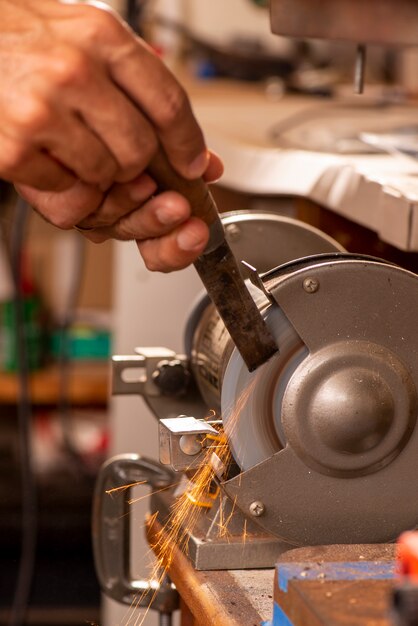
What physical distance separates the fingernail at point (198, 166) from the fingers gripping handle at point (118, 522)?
0.37 meters

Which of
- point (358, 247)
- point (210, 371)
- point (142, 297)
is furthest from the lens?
point (142, 297)

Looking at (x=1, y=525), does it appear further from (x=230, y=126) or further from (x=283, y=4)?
(x=283, y=4)

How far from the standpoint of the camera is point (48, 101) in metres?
0.68

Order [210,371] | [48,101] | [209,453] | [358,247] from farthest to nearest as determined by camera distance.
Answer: [358,247]
[210,371]
[209,453]
[48,101]

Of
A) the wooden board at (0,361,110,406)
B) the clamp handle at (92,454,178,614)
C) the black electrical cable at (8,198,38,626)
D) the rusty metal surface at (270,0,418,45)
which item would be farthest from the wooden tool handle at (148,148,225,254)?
the wooden board at (0,361,110,406)

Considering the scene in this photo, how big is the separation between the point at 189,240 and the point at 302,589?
0.27 metres

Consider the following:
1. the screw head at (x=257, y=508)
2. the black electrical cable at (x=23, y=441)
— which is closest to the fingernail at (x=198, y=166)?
the screw head at (x=257, y=508)

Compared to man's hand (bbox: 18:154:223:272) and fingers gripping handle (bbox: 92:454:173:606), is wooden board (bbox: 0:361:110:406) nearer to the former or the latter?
fingers gripping handle (bbox: 92:454:173:606)

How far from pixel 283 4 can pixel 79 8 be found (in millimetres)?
533

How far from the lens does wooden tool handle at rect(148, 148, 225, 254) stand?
764 mm

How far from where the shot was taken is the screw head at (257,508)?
2.74ft

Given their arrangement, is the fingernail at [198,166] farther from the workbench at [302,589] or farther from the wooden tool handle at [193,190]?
the workbench at [302,589]

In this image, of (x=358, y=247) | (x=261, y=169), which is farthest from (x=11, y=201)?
(x=358, y=247)

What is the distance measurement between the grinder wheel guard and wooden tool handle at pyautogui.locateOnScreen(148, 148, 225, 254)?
57mm
